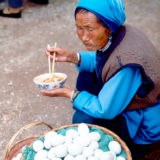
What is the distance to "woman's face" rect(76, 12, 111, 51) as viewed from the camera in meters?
1.54

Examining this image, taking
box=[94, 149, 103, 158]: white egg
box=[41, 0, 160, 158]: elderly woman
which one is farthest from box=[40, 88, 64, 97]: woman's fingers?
box=[94, 149, 103, 158]: white egg

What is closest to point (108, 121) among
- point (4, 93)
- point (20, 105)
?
point (20, 105)

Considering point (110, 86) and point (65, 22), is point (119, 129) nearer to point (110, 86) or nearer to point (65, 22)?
point (110, 86)

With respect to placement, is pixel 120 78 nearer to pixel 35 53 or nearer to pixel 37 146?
pixel 37 146

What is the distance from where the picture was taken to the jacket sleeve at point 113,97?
153 centimetres

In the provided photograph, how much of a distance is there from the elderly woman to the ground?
845 mm

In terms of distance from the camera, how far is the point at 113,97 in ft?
5.17

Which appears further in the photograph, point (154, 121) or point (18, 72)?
point (18, 72)

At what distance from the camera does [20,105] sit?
8.91ft

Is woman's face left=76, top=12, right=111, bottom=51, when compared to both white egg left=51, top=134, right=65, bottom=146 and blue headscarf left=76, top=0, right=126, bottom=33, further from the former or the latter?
white egg left=51, top=134, right=65, bottom=146

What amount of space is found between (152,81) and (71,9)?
3.97 m

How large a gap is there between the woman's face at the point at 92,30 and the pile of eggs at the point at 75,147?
1.95 ft

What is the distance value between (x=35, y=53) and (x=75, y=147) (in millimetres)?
2338

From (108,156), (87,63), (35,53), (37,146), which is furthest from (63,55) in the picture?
(35,53)
